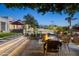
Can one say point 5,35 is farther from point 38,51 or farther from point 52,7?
point 52,7

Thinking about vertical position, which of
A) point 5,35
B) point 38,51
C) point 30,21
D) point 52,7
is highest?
point 52,7

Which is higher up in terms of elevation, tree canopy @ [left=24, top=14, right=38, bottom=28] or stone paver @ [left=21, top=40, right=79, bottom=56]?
tree canopy @ [left=24, top=14, right=38, bottom=28]

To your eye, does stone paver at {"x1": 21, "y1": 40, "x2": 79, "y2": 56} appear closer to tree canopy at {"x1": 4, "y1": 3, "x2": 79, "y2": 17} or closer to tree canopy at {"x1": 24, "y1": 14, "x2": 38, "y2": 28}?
tree canopy at {"x1": 24, "y1": 14, "x2": 38, "y2": 28}

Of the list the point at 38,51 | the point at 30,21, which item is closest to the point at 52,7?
the point at 30,21

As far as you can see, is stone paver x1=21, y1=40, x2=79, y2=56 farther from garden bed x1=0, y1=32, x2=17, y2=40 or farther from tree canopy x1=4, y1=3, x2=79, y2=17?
tree canopy x1=4, y1=3, x2=79, y2=17

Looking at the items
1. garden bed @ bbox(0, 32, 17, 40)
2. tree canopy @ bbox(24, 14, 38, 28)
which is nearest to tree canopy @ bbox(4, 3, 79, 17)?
tree canopy @ bbox(24, 14, 38, 28)

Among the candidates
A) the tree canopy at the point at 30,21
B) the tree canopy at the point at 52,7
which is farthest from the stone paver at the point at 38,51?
the tree canopy at the point at 52,7

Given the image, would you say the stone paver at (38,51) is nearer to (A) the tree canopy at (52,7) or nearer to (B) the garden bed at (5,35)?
(B) the garden bed at (5,35)

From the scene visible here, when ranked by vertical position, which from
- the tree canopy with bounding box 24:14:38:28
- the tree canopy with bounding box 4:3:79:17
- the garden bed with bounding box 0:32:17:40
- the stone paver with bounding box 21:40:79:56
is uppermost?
→ the tree canopy with bounding box 4:3:79:17
